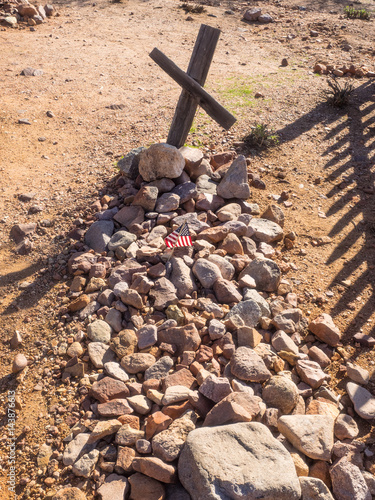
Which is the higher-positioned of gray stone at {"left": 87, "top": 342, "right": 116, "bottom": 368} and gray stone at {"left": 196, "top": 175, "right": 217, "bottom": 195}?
gray stone at {"left": 196, "top": 175, "right": 217, "bottom": 195}

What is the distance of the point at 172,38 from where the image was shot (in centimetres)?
1015

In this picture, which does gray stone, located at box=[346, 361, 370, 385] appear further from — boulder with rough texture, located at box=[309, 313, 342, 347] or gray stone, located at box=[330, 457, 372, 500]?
gray stone, located at box=[330, 457, 372, 500]

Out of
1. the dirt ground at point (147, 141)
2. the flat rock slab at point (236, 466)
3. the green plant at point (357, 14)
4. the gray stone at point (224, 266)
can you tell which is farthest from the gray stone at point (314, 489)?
the green plant at point (357, 14)

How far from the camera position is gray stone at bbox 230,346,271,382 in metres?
3.07

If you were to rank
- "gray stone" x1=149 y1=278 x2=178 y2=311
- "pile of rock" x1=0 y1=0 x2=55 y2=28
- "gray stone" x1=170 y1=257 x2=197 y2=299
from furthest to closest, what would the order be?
1. "pile of rock" x1=0 y1=0 x2=55 y2=28
2. "gray stone" x1=170 y1=257 x2=197 y2=299
3. "gray stone" x1=149 y1=278 x2=178 y2=311

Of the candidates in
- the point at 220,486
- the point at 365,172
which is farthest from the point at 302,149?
the point at 220,486

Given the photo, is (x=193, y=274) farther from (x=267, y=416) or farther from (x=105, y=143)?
(x=105, y=143)

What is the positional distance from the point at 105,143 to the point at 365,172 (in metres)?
4.08

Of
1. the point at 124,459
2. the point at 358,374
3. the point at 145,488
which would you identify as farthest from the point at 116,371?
the point at 358,374

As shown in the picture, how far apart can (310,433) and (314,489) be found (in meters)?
0.36

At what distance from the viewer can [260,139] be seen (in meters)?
6.15

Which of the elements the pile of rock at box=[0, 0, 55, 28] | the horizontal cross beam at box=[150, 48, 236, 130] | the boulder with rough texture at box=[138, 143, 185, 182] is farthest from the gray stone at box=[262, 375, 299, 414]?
the pile of rock at box=[0, 0, 55, 28]

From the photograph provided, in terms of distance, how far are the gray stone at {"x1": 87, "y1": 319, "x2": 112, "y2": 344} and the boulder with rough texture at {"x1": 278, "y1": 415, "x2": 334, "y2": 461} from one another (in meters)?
1.63

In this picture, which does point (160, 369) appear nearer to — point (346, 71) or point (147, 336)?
point (147, 336)
